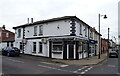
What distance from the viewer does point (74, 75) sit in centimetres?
1015

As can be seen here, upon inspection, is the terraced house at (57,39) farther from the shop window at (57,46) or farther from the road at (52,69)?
the road at (52,69)

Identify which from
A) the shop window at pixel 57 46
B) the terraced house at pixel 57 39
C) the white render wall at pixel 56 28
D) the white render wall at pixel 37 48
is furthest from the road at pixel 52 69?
the white render wall at pixel 37 48

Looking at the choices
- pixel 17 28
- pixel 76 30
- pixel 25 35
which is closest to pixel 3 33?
pixel 17 28

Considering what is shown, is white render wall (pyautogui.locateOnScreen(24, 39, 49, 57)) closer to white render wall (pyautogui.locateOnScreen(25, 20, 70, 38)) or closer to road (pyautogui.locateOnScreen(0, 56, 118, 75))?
white render wall (pyautogui.locateOnScreen(25, 20, 70, 38))

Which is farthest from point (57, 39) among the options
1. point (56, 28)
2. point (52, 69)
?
point (52, 69)

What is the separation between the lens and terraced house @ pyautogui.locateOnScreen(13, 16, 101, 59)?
20.0 metres

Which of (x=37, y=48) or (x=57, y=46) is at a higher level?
(x=57, y=46)

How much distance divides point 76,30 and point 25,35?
10692 millimetres

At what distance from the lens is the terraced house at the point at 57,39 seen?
20.0 meters

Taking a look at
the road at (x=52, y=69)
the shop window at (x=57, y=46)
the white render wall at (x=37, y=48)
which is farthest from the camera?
the white render wall at (x=37, y=48)

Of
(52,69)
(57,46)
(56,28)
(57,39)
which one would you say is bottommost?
(52,69)

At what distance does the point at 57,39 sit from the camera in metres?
20.6

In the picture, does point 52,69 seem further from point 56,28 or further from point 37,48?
point 37,48

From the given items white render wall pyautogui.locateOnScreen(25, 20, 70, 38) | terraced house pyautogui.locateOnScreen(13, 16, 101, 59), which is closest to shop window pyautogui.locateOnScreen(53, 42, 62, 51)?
terraced house pyautogui.locateOnScreen(13, 16, 101, 59)
